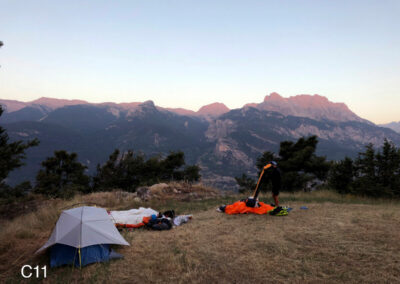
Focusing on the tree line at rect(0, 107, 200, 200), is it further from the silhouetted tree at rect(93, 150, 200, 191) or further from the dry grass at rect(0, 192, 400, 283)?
the dry grass at rect(0, 192, 400, 283)

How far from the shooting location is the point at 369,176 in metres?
15.2

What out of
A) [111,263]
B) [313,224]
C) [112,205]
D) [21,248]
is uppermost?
[313,224]

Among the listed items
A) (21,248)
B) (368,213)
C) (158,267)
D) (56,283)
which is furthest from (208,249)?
(368,213)

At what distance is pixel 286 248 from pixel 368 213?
5523 millimetres

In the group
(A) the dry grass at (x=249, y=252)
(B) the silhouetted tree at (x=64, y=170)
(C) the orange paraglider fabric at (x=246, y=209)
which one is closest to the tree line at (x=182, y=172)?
(B) the silhouetted tree at (x=64, y=170)

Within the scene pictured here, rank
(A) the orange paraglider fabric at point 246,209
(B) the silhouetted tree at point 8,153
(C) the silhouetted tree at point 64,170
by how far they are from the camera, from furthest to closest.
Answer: (C) the silhouetted tree at point 64,170
(B) the silhouetted tree at point 8,153
(A) the orange paraglider fabric at point 246,209

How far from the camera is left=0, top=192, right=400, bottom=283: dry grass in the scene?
4.71 m

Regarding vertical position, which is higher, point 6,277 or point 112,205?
point 6,277

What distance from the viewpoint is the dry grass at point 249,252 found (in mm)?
4711

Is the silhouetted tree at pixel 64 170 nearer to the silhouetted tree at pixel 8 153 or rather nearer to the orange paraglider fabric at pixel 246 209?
the silhouetted tree at pixel 8 153

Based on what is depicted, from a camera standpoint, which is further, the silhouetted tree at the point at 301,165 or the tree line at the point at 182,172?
the silhouetted tree at the point at 301,165

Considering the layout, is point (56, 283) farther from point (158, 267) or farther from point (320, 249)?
point (320, 249)

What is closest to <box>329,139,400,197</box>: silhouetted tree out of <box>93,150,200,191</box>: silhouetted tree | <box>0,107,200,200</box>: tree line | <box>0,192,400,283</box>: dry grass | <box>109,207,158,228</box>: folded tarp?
<box>0,192,400,283</box>: dry grass

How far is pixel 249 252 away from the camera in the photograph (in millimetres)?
5883
